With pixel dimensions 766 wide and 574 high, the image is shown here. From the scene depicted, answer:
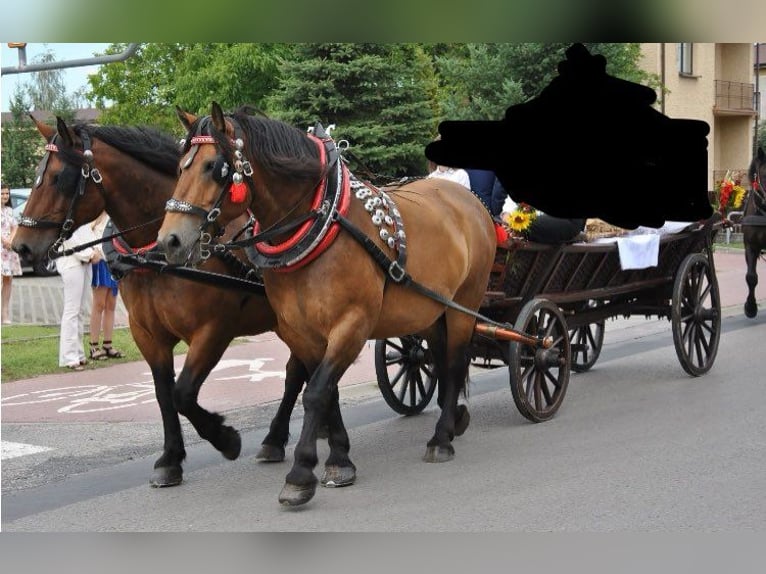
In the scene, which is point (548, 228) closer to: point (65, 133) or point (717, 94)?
point (65, 133)

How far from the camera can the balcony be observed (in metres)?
19.1

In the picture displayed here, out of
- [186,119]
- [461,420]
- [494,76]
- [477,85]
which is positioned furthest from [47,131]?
[494,76]

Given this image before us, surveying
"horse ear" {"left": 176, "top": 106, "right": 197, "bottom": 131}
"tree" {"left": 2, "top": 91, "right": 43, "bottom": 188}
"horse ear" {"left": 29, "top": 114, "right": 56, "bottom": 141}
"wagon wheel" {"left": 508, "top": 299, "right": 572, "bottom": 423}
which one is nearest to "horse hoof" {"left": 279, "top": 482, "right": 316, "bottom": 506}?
"horse ear" {"left": 176, "top": 106, "right": 197, "bottom": 131}

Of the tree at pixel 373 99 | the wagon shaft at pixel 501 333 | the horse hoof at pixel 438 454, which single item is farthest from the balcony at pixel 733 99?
the horse hoof at pixel 438 454

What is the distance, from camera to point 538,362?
23.9 feet

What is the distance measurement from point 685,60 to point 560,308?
10749 mm

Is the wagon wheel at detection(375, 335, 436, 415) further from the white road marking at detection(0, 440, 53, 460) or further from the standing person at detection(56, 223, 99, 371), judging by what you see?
the standing person at detection(56, 223, 99, 371)

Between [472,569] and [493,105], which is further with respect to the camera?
[493,105]

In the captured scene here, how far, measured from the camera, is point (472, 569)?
14.8ft

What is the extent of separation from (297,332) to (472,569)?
5.45ft

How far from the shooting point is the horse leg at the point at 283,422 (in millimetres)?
6527

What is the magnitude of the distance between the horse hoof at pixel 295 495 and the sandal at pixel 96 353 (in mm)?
6055

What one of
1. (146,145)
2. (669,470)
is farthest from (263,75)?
(669,470)
